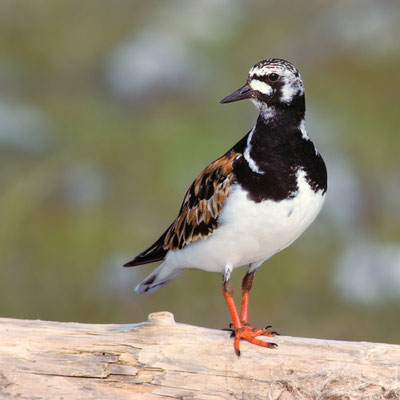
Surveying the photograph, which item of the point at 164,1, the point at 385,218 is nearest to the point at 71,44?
the point at 164,1

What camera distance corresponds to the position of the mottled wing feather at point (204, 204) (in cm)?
545

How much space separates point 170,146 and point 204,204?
810cm

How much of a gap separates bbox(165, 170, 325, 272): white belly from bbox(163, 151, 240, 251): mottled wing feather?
0.08m

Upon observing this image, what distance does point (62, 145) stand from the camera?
14.1 metres

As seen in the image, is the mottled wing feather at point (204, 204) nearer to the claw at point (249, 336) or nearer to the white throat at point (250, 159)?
the white throat at point (250, 159)

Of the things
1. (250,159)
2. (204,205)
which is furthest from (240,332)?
(250,159)

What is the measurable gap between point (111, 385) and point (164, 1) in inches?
578

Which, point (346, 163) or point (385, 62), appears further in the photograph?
point (385, 62)

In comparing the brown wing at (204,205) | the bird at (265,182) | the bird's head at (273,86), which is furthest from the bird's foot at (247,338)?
the bird's head at (273,86)

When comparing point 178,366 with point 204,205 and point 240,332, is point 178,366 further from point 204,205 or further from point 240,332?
point 204,205

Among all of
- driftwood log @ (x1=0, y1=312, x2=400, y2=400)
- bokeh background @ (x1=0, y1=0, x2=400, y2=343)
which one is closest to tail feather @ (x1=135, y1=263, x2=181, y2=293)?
driftwood log @ (x1=0, y1=312, x2=400, y2=400)

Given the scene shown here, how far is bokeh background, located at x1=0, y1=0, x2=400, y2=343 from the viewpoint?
11.5 m

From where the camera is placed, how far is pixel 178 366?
5.27m

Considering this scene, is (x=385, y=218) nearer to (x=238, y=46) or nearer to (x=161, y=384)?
(x=238, y=46)
